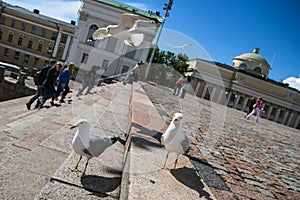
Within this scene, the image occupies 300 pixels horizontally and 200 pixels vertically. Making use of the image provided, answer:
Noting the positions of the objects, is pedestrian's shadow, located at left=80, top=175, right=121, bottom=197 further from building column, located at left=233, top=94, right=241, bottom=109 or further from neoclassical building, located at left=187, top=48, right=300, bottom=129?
building column, located at left=233, top=94, right=241, bottom=109

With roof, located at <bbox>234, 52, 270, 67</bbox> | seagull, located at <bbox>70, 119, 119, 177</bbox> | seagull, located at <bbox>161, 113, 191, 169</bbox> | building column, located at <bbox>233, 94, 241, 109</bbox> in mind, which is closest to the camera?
seagull, located at <bbox>70, 119, 119, 177</bbox>

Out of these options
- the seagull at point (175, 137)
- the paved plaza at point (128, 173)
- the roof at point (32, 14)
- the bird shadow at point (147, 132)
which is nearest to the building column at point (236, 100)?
the roof at point (32, 14)

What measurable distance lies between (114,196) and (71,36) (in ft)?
173

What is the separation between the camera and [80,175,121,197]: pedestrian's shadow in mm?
2424

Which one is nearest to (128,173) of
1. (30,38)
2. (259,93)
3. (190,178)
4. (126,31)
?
(190,178)

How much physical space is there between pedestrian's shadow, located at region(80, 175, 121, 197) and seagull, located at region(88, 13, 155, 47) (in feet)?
7.98

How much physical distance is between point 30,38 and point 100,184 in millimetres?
54832

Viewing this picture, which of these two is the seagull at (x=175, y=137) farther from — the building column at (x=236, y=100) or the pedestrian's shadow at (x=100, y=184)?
the building column at (x=236, y=100)

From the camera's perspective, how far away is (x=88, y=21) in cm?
4166

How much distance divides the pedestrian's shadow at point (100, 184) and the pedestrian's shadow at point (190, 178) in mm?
684

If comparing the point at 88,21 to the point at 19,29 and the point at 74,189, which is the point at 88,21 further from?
the point at 74,189

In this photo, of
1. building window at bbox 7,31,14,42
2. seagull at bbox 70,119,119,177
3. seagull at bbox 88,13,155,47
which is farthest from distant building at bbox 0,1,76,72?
seagull at bbox 70,119,119,177

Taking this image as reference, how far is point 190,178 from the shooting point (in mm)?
2904

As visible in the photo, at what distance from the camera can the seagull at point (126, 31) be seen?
14.0 feet
